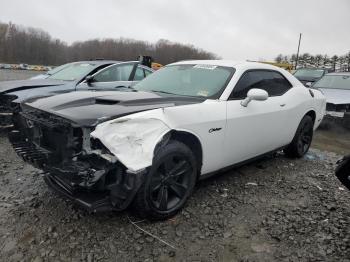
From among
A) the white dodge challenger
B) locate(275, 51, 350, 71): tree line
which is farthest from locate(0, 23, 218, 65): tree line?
the white dodge challenger

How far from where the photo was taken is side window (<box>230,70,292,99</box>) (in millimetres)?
4023

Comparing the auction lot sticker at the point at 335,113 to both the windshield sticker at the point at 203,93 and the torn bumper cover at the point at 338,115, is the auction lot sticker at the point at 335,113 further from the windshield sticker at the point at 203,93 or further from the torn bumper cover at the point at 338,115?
the windshield sticker at the point at 203,93

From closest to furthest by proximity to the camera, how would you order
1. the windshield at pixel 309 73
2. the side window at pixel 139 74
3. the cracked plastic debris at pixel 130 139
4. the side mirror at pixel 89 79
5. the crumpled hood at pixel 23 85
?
1. the cracked plastic debris at pixel 130 139
2. the crumpled hood at pixel 23 85
3. the side mirror at pixel 89 79
4. the side window at pixel 139 74
5. the windshield at pixel 309 73

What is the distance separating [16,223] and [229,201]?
2.21 m

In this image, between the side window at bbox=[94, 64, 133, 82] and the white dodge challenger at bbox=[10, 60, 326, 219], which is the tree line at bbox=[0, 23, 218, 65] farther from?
the white dodge challenger at bbox=[10, 60, 326, 219]

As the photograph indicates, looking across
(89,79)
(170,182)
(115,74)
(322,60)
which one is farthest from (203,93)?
A: (322,60)

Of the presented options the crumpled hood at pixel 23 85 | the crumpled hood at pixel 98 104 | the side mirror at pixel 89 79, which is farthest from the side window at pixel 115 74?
the crumpled hood at pixel 98 104

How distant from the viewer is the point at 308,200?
3994 millimetres

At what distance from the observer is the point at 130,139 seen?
278 centimetres

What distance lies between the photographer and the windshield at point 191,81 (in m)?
3.92

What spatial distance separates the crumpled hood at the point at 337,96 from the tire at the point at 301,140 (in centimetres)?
304

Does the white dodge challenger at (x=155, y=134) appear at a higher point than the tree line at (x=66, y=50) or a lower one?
lower

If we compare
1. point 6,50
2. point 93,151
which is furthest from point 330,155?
point 6,50

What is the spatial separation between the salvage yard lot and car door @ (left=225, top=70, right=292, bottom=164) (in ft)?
1.69
